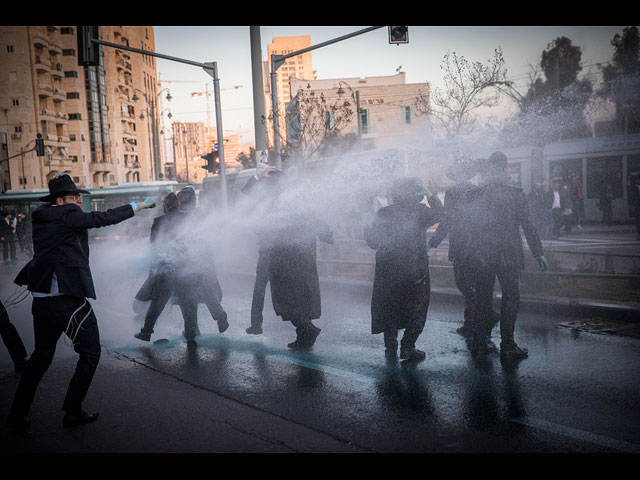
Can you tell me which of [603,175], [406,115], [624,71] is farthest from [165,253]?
[603,175]

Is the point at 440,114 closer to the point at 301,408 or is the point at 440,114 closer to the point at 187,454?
the point at 301,408

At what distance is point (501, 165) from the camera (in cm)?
548

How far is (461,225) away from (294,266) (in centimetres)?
175

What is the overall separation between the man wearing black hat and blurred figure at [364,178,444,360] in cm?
241

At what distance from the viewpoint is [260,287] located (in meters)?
6.30

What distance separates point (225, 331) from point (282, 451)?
361cm

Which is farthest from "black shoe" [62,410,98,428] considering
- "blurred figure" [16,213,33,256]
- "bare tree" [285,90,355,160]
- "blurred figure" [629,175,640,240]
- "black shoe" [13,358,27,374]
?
"blurred figure" [16,213,33,256]

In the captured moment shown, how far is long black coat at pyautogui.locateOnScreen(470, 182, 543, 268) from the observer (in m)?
5.27

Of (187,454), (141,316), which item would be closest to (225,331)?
(141,316)

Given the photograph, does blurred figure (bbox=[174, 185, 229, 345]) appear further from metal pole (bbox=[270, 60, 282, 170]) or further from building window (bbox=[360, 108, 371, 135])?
building window (bbox=[360, 108, 371, 135])

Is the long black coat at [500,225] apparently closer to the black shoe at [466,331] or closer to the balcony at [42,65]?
the black shoe at [466,331]

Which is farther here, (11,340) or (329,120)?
(329,120)

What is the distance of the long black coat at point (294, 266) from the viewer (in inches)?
232

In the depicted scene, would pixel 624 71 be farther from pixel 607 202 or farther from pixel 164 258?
pixel 607 202
